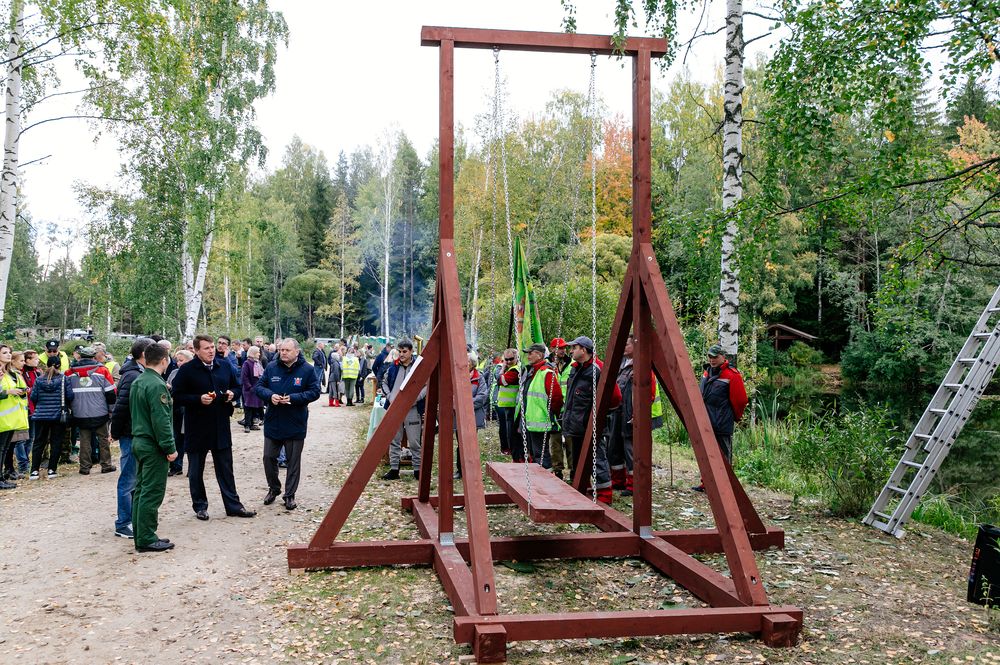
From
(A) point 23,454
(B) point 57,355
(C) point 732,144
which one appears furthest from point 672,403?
(A) point 23,454

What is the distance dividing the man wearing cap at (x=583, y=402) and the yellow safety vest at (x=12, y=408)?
6497 mm

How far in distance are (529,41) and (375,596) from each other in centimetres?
433

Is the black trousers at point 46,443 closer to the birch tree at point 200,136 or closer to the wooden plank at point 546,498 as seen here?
the wooden plank at point 546,498

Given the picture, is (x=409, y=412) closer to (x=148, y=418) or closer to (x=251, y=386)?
(x=148, y=418)

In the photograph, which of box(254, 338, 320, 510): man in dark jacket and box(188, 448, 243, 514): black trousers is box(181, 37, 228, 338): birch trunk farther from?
box(188, 448, 243, 514): black trousers

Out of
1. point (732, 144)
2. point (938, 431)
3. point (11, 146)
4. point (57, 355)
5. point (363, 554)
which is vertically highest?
point (11, 146)

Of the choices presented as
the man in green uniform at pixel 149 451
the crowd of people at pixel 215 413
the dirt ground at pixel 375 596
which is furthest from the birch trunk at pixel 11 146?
the man in green uniform at pixel 149 451

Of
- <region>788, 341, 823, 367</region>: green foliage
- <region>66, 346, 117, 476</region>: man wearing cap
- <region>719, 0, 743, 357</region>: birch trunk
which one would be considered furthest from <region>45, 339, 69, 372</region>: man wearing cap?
<region>788, 341, 823, 367</region>: green foliage

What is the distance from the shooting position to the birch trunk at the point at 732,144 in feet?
30.8

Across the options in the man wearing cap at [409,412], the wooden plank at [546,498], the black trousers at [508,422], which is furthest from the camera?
the black trousers at [508,422]

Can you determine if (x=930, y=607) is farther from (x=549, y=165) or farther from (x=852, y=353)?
(x=852, y=353)

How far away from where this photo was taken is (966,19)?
7.06 meters

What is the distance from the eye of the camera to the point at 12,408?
8.70 meters

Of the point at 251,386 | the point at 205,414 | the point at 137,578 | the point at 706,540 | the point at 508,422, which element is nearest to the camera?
the point at 137,578
